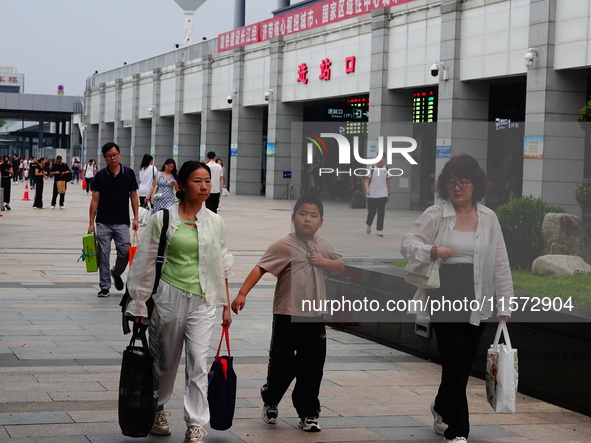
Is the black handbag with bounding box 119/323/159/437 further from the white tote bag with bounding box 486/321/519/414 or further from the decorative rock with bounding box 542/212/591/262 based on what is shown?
the decorative rock with bounding box 542/212/591/262

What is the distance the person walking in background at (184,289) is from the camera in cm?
591

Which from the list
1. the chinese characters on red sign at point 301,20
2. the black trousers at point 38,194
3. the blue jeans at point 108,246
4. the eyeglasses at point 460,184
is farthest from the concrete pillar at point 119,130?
the eyeglasses at point 460,184

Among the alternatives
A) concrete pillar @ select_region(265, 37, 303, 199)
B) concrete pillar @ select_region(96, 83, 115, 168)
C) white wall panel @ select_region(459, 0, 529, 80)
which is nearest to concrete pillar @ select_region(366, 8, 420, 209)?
white wall panel @ select_region(459, 0, 529, 80)

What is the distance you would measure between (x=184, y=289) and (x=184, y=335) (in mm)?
279

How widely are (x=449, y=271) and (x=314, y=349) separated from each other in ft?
3.20

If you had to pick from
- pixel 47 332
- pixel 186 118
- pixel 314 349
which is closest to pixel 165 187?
pixel 47 332

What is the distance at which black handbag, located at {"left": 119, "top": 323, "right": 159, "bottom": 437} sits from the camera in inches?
222

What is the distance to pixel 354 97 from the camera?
129 feet

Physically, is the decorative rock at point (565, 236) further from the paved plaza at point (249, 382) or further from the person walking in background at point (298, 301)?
the person walking in background at point (298, 301)

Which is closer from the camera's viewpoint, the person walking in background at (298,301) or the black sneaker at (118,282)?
the person walking in background at (298,301)

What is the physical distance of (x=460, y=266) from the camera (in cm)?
607

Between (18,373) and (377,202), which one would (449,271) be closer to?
(377,202)

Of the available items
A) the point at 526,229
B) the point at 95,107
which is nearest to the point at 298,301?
the point at 526,229

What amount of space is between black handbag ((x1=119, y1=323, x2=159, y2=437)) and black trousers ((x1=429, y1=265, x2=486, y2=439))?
5.54ft
